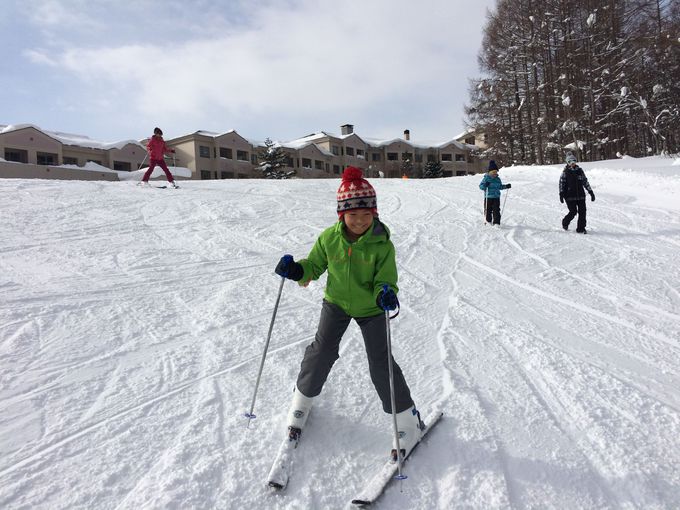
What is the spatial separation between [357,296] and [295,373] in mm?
1216

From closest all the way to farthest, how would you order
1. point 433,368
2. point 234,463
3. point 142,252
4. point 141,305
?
1. point 234,463
2. point 433,368
3. point 141,305
4. point 142,252

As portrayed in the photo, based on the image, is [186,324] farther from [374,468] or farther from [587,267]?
[587,267]

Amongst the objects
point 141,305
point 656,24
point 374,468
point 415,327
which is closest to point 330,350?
point 374,468

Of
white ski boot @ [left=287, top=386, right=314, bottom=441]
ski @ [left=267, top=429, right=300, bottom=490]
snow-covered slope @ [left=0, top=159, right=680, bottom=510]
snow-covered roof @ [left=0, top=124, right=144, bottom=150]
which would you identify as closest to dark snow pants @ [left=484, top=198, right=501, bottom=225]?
snow-covered slope @ [left=0, top=159, right=680, bottom=510]

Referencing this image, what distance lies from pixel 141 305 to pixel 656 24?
33836 millimetres

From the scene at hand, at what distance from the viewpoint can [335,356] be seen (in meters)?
2.66

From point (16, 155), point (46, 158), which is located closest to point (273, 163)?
point (46, 158)

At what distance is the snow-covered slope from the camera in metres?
2.22

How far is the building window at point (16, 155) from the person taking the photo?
29953 millimetres

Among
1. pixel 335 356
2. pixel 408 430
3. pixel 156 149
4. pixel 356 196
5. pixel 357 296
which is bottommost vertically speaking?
pixel 408 430

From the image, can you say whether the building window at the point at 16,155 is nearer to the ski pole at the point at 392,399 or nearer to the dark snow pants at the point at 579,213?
the dark snow pants at the point at 579,213

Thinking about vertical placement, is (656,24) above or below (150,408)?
above

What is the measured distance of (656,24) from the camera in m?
25.4

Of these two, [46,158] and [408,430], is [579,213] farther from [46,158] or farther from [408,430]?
[46,158]
